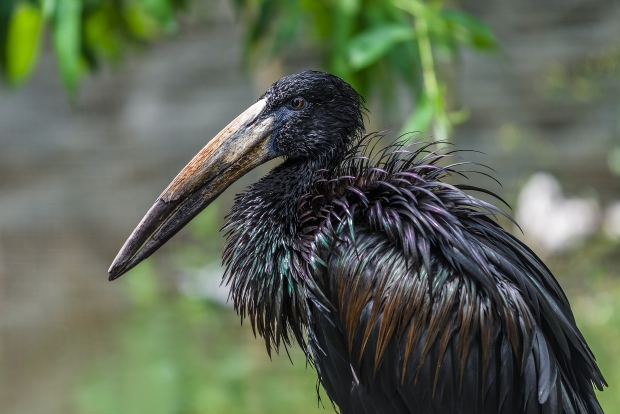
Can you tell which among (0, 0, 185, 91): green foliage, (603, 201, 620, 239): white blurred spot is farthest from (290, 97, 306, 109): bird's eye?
(603, 201, 620, 239): white blurred spot

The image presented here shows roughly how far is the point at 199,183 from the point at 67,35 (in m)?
0.73

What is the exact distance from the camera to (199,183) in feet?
7.86

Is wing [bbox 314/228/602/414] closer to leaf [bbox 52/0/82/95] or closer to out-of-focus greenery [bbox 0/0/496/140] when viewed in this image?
out-of-focus greenery [bbox 0/0/496/140]

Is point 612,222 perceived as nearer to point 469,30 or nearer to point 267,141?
point 469,30

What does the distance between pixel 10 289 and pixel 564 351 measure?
5.62 meters

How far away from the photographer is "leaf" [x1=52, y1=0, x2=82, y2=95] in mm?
2650

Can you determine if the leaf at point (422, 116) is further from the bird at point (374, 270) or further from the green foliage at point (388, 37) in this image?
the bird at point (374, 270)

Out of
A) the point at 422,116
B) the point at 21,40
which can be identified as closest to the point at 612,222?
the point at 422,116

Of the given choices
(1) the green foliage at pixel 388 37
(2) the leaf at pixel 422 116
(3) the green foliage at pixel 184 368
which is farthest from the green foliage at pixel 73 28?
(3) the green foliage at pixel 184 368

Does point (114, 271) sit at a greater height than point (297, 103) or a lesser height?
lesser

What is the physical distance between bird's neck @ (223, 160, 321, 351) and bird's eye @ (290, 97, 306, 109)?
170 millimetres

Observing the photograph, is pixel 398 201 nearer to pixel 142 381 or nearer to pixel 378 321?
pixel 378 321

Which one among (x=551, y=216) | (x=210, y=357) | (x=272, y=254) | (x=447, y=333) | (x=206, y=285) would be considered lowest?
(x=447, y=333)

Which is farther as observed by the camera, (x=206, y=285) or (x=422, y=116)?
(x=206, y=285)
